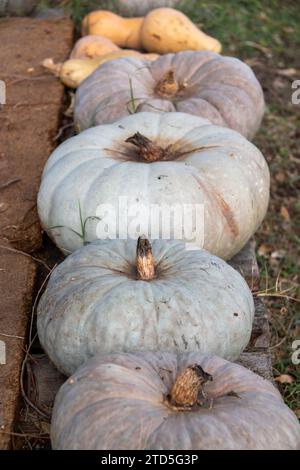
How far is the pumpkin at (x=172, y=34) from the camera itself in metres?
5.51

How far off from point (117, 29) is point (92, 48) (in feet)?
1.62

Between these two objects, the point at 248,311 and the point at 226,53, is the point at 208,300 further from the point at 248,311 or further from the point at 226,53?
the point at 226,53

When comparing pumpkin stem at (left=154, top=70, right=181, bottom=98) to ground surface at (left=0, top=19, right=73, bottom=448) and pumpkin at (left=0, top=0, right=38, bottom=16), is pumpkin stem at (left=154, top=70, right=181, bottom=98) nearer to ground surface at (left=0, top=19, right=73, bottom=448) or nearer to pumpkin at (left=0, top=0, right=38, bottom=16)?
ground surface at (left=0, top=19, right=73, bottom=448)

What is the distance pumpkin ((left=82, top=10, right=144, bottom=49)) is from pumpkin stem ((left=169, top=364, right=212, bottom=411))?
3.97m

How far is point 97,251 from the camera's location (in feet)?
9.61

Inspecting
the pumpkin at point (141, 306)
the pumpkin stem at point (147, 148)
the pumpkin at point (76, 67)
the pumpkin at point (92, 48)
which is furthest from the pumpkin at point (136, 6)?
the pumpkin at point (141, 306)

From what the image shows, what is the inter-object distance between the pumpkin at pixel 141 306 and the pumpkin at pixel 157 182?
37 cm

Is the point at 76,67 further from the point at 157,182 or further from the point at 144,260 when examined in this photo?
the point at 144,260

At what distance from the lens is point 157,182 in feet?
10.7

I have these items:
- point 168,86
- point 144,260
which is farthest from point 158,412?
point 168,86

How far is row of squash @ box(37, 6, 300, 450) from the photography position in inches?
86.2

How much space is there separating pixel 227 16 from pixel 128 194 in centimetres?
441

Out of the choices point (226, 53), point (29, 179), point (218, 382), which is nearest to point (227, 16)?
point (226, 53)

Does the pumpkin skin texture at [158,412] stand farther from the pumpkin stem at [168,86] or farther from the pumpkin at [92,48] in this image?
the pumpkin at [92,48]
